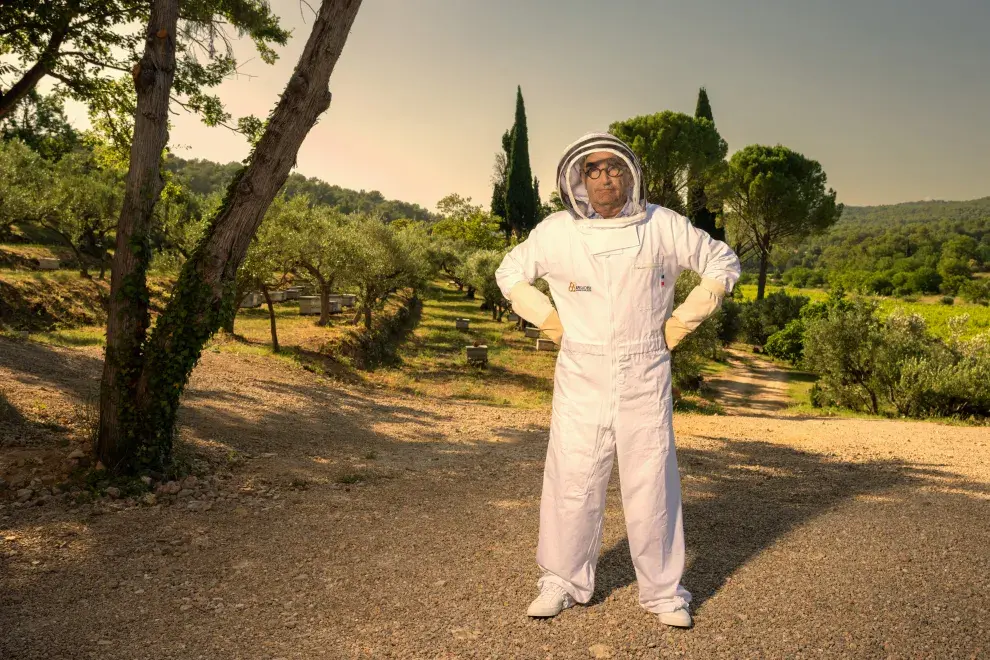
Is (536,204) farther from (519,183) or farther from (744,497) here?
(744,497)

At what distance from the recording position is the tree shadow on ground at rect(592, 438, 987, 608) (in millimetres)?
4852

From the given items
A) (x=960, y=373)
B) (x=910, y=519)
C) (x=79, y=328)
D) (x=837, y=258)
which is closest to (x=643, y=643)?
(x=910, y=519)

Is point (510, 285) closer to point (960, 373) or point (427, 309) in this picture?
point (960, 373)

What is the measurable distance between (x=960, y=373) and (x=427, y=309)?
118ft

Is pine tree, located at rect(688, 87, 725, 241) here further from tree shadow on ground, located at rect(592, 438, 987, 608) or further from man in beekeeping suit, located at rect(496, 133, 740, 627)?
man in beekeeping suit, located at rect(496, 133, 740, 627)

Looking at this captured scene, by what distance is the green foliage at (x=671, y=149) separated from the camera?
4384 cm

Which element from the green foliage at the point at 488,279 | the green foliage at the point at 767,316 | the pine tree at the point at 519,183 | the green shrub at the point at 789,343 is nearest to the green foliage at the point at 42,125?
the green foliage at the point at 488,279

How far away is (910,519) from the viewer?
19.6ft

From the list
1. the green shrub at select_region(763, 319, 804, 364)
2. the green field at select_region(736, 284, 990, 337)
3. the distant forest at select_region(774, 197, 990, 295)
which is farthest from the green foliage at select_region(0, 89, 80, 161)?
the distant forest at select_region(774, 197, 990, 295)

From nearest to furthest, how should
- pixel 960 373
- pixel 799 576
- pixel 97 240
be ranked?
pixel 799 576 < pixel 960 373 < pixel 97 240

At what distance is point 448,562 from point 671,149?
43661 mm

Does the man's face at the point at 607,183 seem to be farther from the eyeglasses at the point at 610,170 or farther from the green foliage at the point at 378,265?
the green foliage at the point at 378,265

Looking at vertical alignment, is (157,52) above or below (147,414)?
above

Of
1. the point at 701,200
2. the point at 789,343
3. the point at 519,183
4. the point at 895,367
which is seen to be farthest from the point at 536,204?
the point at 895,367
